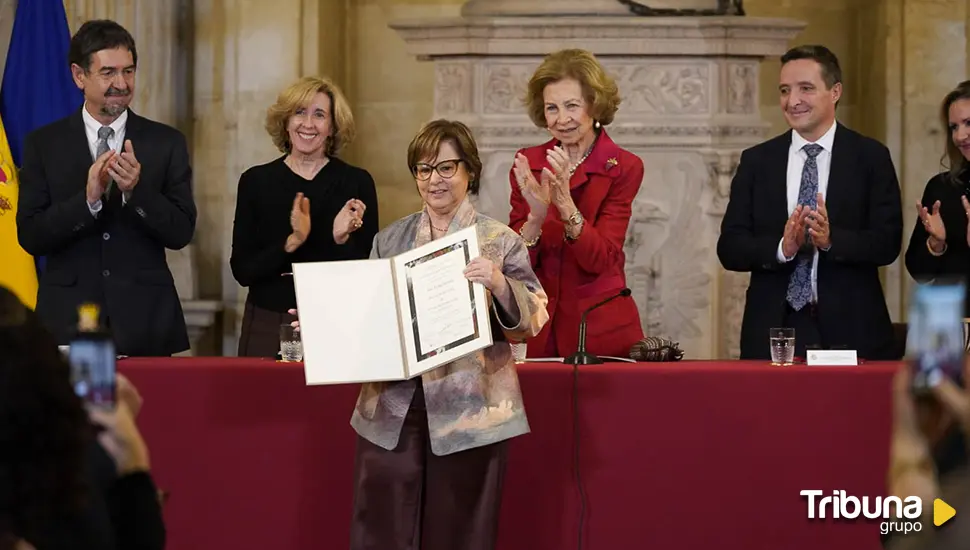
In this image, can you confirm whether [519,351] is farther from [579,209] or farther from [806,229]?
[806,229]

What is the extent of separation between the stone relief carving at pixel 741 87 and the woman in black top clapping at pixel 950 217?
1.77 m

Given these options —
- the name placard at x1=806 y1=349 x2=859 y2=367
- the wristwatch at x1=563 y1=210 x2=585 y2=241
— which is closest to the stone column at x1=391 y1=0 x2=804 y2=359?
the wristwatch at x1=563 y1=210 x2=585 y2=241

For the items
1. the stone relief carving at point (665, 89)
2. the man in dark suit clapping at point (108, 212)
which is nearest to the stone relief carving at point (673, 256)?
the stone relief carving at point (665, 89)

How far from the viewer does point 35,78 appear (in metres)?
6.05

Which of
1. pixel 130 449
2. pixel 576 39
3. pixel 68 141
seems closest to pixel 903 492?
pixel 130 449

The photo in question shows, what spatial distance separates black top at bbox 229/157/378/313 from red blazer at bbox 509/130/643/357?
0.65 meters

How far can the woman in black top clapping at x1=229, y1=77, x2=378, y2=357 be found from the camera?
185 inches

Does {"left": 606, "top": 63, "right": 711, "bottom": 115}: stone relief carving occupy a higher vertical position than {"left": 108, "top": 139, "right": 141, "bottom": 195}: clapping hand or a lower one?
higher

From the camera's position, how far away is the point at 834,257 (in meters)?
4.42

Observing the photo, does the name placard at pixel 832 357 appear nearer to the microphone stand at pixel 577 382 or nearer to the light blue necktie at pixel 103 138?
the microphone stand at pixel 577 382

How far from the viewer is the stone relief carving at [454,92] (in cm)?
673

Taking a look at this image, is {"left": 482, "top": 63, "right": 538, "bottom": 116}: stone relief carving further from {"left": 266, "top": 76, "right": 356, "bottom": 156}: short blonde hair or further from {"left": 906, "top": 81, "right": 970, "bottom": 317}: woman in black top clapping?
{"left": 906, "top": 81, "right": 970, "bottom": 317}: woman in black top clapping

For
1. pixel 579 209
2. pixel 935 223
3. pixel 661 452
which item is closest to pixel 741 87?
pixel 935 223

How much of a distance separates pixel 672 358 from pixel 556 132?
0.81 meters
